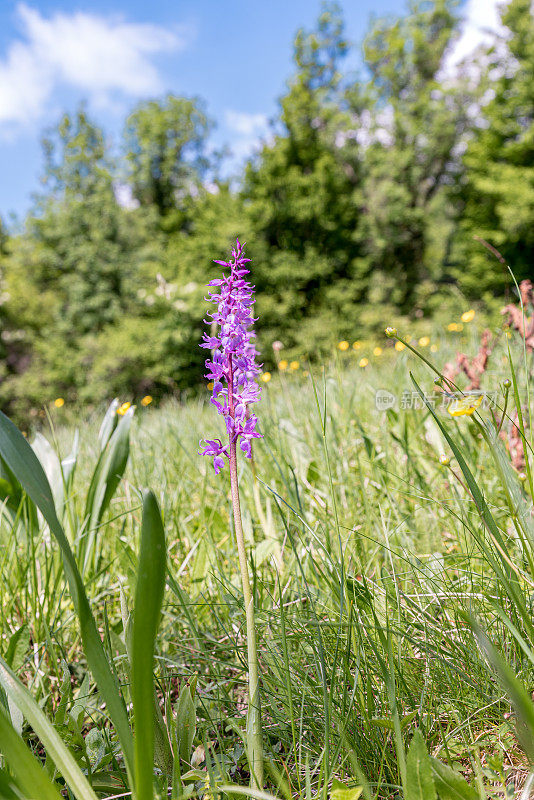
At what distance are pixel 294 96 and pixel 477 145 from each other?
5.88 m

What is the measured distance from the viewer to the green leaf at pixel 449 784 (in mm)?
588

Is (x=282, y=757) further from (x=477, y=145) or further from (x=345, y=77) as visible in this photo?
(x=345, y=77)

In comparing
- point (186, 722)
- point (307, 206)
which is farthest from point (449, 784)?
point (307, 206)

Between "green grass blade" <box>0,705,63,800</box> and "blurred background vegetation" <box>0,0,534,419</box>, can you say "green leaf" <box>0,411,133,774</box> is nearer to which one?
"green grass blade" <box>0,705,63,800</box>

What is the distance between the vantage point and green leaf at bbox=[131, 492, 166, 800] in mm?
495

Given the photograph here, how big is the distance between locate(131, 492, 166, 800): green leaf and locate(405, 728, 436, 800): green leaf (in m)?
0.29

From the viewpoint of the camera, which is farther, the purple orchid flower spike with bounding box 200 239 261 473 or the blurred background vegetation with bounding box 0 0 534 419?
the blurred background vegetation with bounding box 0 0 534 419

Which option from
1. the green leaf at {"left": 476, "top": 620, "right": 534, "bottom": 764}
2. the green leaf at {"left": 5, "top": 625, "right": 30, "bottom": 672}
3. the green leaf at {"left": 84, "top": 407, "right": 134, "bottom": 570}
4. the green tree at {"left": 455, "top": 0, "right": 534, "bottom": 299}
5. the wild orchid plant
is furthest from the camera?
the green tree at {"left": 455, "top": 0, "right": 534, "bottom": 299}

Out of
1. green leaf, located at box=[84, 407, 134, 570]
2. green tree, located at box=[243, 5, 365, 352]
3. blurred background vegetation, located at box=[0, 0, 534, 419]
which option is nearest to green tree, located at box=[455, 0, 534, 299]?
blurred background vegetation, located at box=[0, 0, 534, 419]

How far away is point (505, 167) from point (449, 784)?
17.7m

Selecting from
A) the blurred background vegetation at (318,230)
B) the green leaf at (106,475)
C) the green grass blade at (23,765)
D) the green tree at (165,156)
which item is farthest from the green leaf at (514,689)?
the green tree at (165,156)

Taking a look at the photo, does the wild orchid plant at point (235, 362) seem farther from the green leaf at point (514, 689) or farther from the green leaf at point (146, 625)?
the green leaf at point (514, 689)

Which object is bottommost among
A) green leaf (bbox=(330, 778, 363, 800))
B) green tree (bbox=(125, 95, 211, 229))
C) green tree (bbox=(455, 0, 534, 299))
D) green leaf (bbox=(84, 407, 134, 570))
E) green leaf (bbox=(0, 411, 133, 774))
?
green leaf (bbox=(330, 778, 363, 800))

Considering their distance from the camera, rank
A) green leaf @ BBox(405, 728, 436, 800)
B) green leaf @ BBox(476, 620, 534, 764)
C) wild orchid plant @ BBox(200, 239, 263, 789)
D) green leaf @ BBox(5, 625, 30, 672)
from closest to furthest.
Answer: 1. green leaf @ BBox(476, 620, 534, 764)
2. green leaf @ BBox(405, 728, 436, 800)
3. wild orchid plant @ BBox(200, 239, 263, 789)
4. green leaf @ BBox(5, 625, 30, 672)
